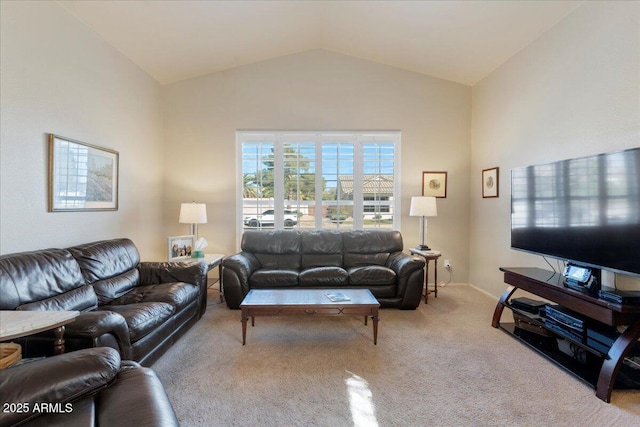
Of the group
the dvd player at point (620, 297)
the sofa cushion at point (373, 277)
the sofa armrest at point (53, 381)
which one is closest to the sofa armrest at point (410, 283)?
the sofa cushion at point (373, 277)

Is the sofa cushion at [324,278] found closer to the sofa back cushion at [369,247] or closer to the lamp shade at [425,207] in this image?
the sofa back cushion at [369,247]

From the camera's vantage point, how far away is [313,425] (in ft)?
5.58

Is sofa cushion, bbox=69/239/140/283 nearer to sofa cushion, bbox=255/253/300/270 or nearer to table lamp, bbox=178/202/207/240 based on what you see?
table lamp, bbox=178/202/207/240

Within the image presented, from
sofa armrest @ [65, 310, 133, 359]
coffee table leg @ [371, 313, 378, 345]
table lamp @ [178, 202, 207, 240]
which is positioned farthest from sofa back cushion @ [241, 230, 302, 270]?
sofa armrest @ [65, 310, 133, 359]

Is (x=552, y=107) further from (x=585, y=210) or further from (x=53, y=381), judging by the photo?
(x=53, y=381)

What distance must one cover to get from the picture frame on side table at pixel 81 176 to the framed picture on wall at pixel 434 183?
4350 millimetres

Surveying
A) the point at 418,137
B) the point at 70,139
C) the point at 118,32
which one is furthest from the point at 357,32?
the point at 70,139

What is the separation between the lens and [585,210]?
93.5 inches

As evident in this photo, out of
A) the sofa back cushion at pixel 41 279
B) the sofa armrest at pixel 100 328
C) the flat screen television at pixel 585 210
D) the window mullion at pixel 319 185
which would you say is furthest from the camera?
the window mullion at pixel 319 185

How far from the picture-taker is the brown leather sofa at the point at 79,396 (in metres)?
1.02

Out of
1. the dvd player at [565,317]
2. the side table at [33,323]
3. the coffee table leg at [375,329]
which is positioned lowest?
the coffee table leg at [375,329]

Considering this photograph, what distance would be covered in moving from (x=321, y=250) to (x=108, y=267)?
8.20ft

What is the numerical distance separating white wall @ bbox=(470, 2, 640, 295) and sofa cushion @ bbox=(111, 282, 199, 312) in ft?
12.7

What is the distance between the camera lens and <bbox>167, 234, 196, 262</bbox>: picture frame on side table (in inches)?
145
